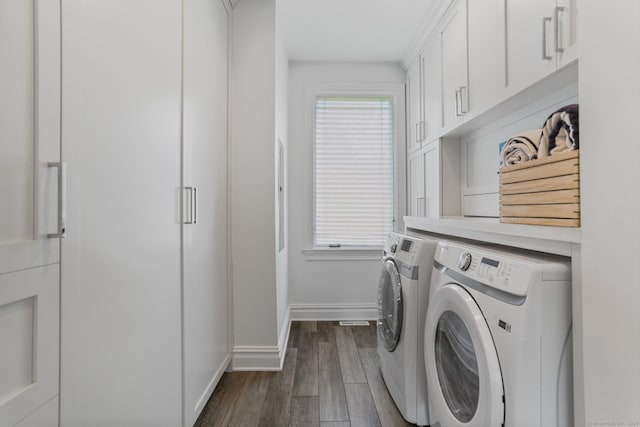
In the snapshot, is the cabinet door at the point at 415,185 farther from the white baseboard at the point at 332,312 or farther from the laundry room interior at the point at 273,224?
the white baseboard at the point at 332,312

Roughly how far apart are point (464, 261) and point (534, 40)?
3.19 feet

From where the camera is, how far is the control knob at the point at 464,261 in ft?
4.16

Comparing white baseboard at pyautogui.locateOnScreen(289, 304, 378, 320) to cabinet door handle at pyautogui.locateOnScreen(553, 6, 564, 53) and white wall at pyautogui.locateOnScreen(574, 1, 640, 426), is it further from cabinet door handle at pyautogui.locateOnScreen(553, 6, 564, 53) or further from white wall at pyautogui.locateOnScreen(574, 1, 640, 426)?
cabinet door handle at pyautogui.locateOnScreen(553, 6, 564, 53)

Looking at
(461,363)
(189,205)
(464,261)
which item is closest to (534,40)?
(464,261)

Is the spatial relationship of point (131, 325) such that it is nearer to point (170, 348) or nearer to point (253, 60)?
point (170, 348)

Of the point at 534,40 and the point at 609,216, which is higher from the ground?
the point at 534,40

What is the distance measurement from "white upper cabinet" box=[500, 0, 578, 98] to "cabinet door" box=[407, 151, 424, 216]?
137cm

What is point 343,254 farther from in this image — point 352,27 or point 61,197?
point 61,197

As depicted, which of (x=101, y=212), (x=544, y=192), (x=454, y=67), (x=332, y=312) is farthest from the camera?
(x=332, y=312)

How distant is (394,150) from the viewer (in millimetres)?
3404

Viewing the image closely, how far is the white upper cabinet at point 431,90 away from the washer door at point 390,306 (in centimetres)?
124

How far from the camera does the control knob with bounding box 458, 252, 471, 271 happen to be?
4.16 feet

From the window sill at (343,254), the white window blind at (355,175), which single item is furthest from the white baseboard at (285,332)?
the white window blind at (355,175)

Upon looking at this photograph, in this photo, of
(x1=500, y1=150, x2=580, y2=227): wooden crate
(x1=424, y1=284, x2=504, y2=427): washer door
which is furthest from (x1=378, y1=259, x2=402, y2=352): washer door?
(x1=500, y1=150, x2=580, y2=227): wooden crate
